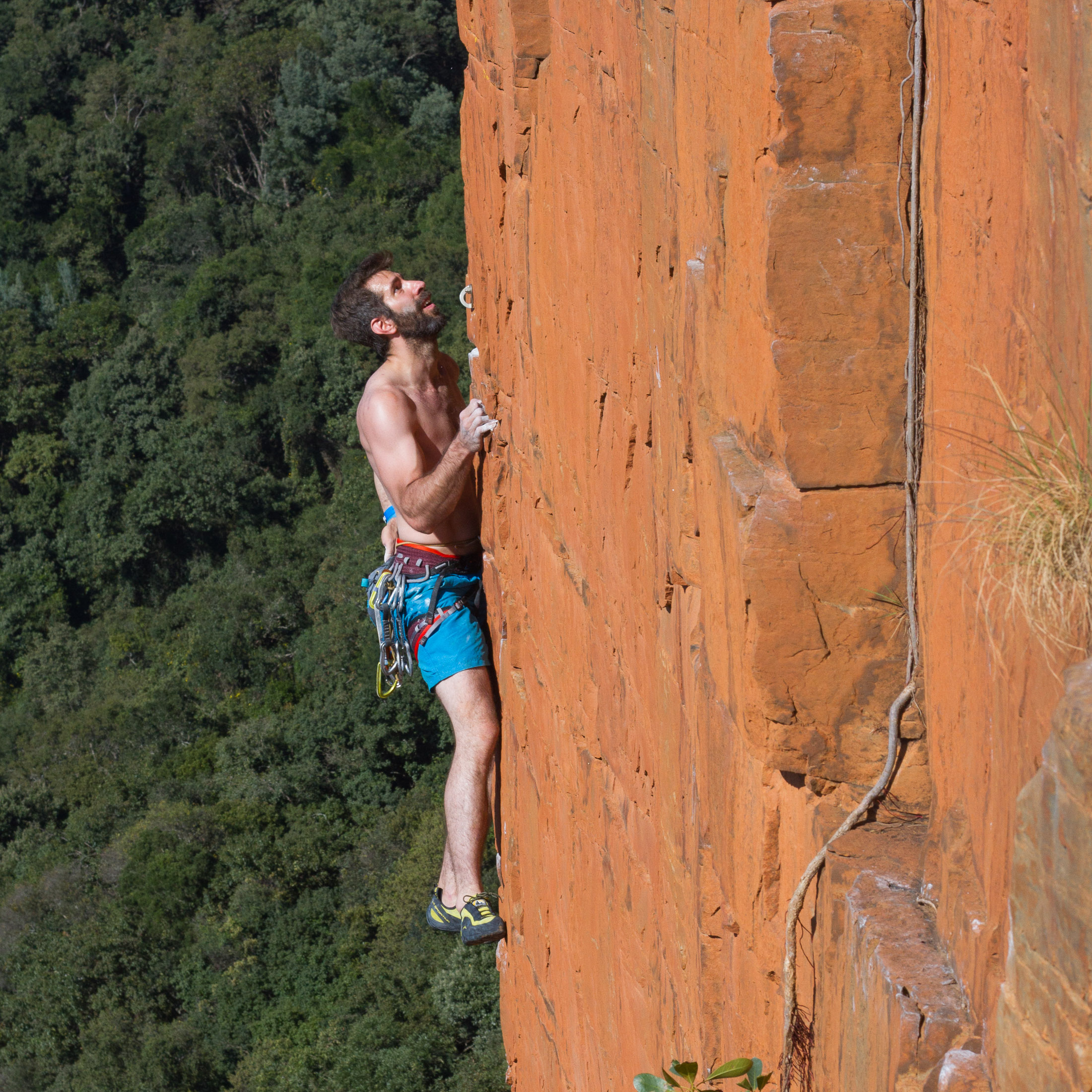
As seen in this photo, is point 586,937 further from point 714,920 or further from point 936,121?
point 936,121

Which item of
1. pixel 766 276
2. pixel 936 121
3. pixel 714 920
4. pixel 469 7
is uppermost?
pixel 469 7

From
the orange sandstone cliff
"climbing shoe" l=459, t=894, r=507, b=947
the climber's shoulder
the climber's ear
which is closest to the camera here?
the orange sandstone cliff

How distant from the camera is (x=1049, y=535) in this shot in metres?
1.19

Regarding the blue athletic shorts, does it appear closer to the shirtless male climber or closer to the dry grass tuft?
the shirtless male climber

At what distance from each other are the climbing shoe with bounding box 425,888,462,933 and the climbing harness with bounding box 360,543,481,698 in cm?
70

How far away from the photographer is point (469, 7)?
4004mm

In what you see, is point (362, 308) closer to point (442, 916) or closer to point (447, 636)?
point (447, 636)

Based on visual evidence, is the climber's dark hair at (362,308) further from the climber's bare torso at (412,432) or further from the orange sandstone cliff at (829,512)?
the orange sandstone cliff at (829,512)

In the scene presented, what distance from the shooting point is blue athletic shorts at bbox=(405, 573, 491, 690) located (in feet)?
14.0

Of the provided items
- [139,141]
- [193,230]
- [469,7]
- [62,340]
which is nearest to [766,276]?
[469,7]

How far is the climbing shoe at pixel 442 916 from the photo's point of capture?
4305 millimetres

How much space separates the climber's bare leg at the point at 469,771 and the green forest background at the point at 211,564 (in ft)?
39.7

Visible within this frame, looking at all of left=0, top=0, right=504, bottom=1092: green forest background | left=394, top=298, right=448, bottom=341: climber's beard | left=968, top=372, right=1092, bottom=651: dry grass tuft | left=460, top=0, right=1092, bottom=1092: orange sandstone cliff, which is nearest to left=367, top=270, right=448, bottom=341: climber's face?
left=394, top=298, right=448, bottom=341: climber's beard

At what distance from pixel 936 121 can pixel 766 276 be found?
0.26 meters
